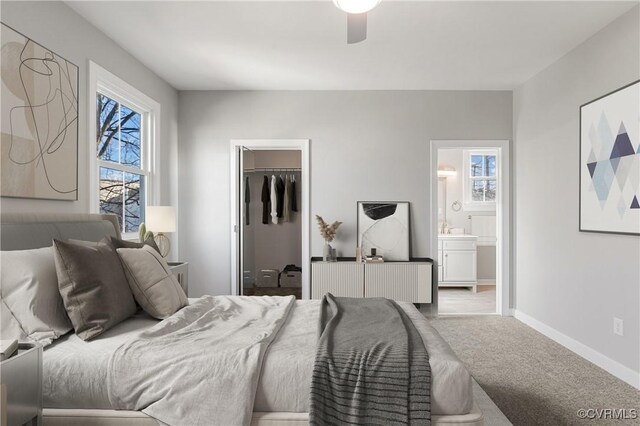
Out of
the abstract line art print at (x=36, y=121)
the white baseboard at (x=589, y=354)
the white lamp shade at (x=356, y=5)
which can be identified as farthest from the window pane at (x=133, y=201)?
the white baseboard at (x=589, y=354)

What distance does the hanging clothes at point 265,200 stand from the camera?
22.2 feet

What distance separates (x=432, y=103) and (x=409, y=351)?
4037mm

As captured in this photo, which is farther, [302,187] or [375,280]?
[302,187]

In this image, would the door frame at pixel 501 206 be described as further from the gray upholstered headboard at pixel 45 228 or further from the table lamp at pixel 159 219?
the gray upholstered headboard at pixel 45 228

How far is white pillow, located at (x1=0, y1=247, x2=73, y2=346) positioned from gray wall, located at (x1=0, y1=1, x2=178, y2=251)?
26.2 inches

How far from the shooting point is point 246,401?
1.81 metres

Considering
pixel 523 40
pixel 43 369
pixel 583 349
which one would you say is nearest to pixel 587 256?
pixel 583 349

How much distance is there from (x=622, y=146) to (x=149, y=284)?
3351 mm

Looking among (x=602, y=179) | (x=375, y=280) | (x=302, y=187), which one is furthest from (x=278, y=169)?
(x=602, y=179)

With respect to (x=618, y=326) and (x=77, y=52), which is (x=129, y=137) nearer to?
(x=77, y=52)

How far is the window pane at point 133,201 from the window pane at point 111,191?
4.6 inches

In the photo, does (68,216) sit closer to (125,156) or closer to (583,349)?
(125,156)

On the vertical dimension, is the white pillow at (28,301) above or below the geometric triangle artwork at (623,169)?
below

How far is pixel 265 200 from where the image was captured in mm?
6797
